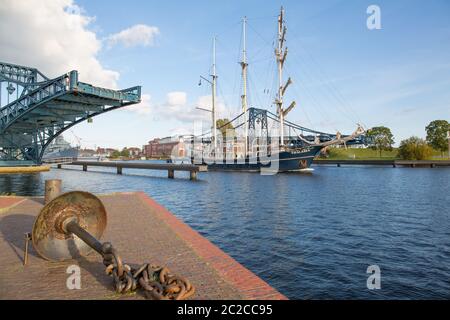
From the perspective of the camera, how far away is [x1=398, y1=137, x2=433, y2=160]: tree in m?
85.1

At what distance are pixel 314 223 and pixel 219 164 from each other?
6274 cm

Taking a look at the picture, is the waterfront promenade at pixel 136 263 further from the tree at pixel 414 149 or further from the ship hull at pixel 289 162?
the tree at pixel 414 149

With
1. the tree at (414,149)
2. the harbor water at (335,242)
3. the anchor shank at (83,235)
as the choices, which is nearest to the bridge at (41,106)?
the harbor water at (335,242)

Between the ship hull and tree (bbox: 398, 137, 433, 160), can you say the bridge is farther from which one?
tree (bbox: 398, 137, 433, 160)

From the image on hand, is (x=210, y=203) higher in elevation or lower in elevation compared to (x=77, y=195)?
lower

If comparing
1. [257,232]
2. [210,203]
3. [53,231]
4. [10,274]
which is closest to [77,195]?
[53,231]

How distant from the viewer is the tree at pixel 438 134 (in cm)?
9726

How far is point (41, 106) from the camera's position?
40.2m

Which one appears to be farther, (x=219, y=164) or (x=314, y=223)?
(x=219, y=164)

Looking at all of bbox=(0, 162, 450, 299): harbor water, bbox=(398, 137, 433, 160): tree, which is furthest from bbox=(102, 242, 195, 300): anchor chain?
bbox=(398, 137, 433, 160): tree

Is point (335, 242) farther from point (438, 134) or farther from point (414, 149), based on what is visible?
point (438, 134)
